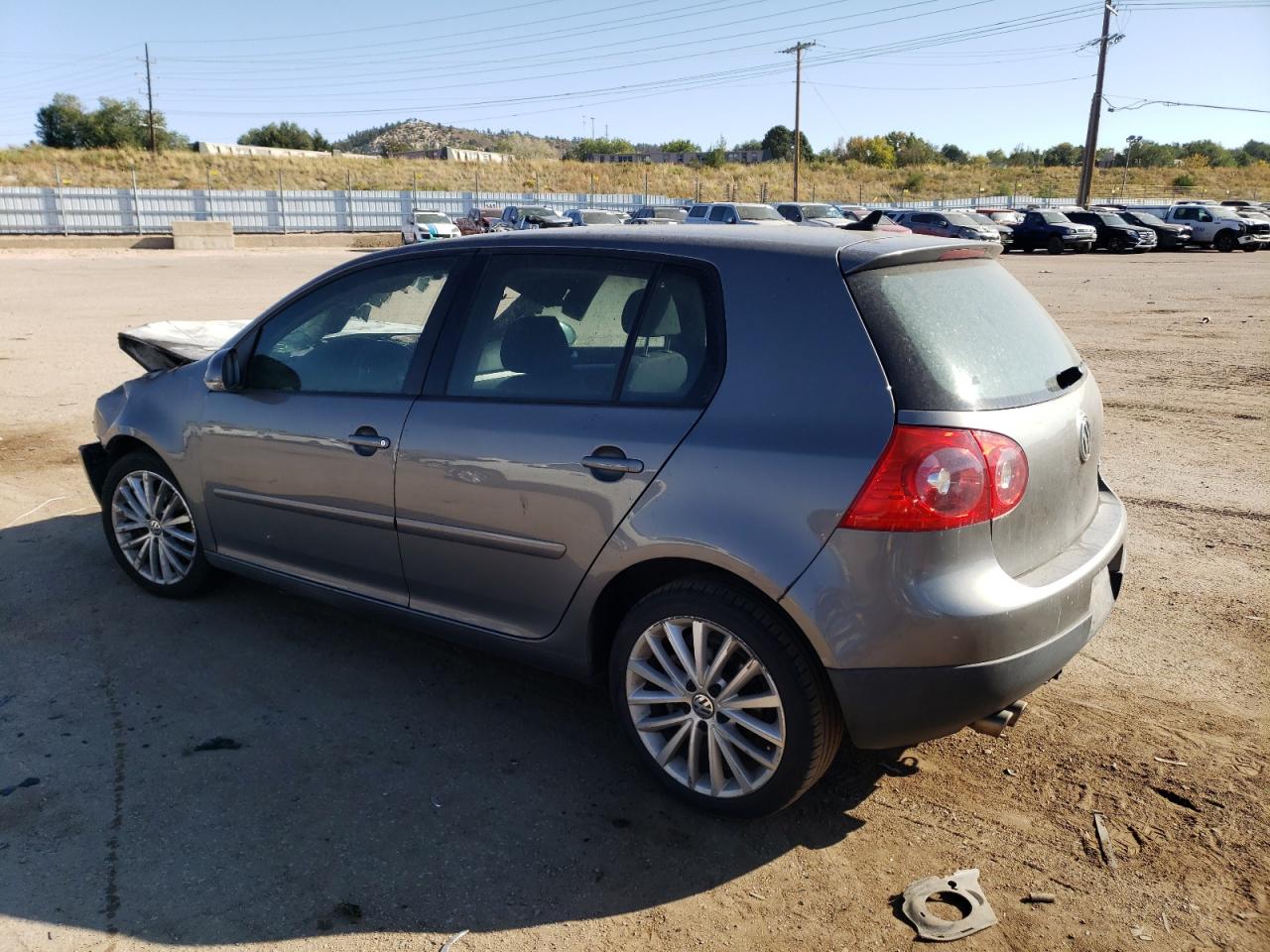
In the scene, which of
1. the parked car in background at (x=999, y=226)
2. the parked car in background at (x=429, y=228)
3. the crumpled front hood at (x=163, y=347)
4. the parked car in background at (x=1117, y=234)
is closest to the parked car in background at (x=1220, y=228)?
the parked car in background at (x=1117, y=234)

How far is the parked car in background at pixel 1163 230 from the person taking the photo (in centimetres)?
3859

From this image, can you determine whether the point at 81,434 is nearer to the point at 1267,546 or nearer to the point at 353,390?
the point at 353,390

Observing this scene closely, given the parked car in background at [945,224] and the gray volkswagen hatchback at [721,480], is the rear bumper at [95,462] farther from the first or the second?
the parked car in background at [945,224]

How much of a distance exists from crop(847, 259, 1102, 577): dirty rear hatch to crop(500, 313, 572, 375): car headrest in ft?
3.46

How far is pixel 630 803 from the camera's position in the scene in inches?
131

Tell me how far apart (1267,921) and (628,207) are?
172ft

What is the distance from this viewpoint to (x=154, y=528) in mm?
4902

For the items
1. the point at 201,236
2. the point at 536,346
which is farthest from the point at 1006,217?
the point at 536,346

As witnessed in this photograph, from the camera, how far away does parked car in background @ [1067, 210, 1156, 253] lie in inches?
1484

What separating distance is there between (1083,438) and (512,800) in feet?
→ 7.06

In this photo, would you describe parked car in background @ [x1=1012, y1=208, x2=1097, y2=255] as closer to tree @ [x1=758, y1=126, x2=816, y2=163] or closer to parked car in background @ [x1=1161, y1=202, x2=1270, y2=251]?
parked car in background @ [x1=1161, y1=202, x2=1270, y2=251]

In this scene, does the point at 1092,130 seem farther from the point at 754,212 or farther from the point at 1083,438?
the point at 1083,438

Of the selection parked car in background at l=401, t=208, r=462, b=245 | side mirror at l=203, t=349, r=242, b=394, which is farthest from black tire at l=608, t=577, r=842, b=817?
parked car in background at l=401, t=208, r=462, b=245

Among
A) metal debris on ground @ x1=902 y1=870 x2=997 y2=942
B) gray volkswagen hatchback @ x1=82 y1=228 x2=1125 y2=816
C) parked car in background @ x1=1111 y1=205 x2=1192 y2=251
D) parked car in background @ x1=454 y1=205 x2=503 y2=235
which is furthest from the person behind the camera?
parked car in background @ x1=454 y1=205 x2=503 y2=235
